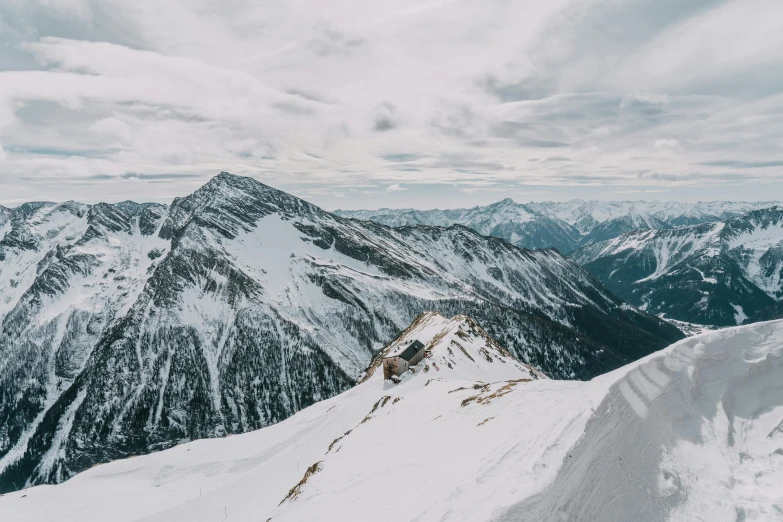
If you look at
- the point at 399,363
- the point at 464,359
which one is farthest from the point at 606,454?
the point at 464,359

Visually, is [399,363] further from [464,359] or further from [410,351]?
[464,359]

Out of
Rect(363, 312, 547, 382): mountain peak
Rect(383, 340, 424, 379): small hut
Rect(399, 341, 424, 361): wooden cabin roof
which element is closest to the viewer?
Rect(363, 312, 547, 382): mountain peak

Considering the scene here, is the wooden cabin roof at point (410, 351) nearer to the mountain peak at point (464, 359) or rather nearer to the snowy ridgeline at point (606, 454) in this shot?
the mountain peak at point (464, 359)

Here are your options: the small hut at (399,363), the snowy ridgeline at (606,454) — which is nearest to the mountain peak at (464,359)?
the small hut at (399,363)

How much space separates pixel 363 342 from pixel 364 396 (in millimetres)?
144707

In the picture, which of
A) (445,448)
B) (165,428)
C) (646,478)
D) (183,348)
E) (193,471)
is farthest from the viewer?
(183,348)

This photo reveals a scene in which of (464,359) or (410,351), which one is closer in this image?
(410,351)

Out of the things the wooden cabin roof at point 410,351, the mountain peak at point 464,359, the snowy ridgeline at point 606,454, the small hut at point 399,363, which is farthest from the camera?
the wooden cabin roof at point 410,351

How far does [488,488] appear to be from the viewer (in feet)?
40.3

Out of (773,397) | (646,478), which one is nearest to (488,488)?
(646,478)

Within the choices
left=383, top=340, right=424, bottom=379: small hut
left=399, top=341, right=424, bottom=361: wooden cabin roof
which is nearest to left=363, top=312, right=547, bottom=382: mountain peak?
left=383, top=340, right=424, bottom=379: small hut

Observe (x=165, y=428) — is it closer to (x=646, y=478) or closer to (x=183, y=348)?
(x=183, y=348)

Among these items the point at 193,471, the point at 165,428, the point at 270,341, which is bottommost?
the point at 165,428

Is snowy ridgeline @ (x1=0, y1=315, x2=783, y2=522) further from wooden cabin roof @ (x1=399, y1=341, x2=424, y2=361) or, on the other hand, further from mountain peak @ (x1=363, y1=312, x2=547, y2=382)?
wooden cabin roof @ (x1=399, y1=341, x2=424, y2=361)
